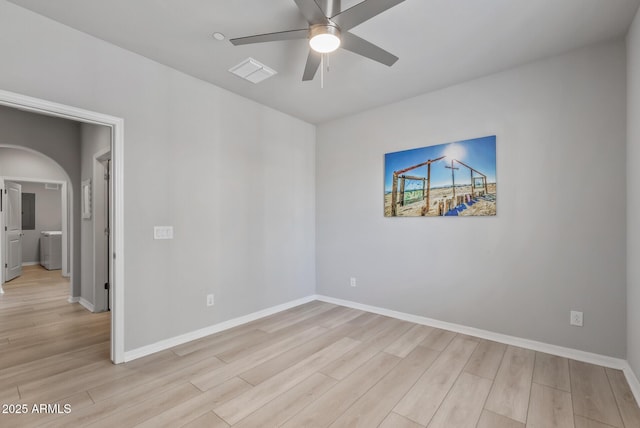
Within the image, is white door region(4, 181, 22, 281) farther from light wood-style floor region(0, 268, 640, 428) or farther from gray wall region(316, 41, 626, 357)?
gray wall region(316, 41, 626, 357)

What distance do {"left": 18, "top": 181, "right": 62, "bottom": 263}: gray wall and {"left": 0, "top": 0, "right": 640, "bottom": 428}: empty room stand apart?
4970 mm

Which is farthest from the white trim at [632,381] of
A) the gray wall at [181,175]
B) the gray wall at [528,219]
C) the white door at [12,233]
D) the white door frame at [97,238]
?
the white door at [12,233]

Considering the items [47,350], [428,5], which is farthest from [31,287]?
[428,5]

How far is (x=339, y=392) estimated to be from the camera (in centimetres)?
208

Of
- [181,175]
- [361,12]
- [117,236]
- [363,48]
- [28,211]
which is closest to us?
[361,12]

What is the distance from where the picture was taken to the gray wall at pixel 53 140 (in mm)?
3873

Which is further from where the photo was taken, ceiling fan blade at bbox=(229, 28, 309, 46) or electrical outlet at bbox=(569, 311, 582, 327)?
electrical outlet at bbox=(569, 311, 582, 327)

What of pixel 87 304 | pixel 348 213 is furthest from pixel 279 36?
pixel 87 304

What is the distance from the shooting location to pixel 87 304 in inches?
161

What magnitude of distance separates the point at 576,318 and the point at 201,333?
3483mm

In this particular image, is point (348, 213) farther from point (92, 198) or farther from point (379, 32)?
point (92, 198)

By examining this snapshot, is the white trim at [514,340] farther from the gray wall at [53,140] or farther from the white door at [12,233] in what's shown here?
the white door at [12,233]

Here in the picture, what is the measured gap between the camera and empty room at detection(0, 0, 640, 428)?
2.01 m

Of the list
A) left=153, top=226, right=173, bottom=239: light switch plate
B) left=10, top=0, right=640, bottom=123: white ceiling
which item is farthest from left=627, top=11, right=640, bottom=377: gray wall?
left=153, top=226, right=173, bottom=239: light switch plate
